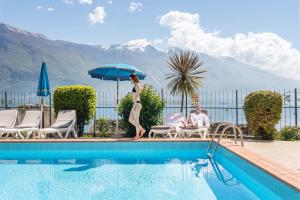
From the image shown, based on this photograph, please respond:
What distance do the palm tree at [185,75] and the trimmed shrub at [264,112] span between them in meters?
3.13

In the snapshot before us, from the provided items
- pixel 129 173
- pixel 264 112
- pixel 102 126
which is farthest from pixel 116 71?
pixel 129 173

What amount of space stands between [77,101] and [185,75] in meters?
4.37

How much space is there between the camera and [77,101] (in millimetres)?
11570

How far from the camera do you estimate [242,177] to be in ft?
18.6

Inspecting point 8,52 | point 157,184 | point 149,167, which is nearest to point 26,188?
point 157,184

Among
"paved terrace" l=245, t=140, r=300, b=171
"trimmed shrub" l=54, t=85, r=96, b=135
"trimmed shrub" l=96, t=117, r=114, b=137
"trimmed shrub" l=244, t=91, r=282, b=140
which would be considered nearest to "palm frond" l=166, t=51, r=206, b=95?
"trimmed shrub" l=96, t=117, r=114, b=137

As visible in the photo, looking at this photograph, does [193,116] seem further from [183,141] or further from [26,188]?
[26,188]

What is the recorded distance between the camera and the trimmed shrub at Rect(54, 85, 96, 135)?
1157cm

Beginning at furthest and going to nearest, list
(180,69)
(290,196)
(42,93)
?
(180,69), (42,93), (290,196)

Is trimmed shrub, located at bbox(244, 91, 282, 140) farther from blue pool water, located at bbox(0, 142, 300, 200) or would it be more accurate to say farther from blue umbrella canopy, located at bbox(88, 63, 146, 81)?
blue umbrella canopy, located at bbox(88, 63, 146, 81)

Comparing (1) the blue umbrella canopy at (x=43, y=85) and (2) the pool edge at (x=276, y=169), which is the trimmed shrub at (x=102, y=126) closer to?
(1) the blue umbrella canopy at (x=43, y=85)

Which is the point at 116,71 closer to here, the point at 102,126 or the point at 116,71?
the point at 116,71

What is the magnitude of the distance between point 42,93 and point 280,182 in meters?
8.84

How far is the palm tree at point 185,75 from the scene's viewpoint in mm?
13547
